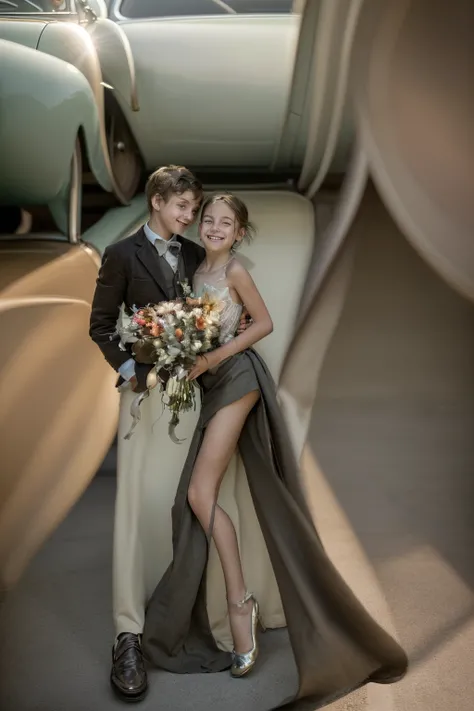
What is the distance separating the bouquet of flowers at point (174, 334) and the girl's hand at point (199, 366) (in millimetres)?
14

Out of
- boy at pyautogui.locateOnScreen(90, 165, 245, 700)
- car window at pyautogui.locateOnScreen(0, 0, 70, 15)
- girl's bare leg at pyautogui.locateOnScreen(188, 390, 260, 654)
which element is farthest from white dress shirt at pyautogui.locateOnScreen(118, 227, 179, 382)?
car window at pyautogui.locateOnScreen(0, 0, 70, 15)

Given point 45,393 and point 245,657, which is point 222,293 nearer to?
point 45,393

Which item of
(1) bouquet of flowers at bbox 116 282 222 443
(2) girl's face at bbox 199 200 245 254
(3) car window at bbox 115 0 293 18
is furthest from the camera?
(3) car window at bbox 115 0 293 18

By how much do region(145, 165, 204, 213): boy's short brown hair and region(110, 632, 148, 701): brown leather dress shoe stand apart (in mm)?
978

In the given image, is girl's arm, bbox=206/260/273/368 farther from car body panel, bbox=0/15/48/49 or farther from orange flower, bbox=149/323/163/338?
car body panel, bbox=0/15/48/49

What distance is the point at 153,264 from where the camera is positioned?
5.53ft

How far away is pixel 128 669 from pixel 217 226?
0.99m

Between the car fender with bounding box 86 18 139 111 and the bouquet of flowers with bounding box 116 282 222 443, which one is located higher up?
the car fender with bounding box 86 18 139 111

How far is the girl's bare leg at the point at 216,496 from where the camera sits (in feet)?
5.65

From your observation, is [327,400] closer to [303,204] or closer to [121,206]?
[303,204]

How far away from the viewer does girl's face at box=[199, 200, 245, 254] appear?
5.51 ft

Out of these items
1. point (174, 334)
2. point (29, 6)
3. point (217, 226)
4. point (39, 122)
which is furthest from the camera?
point (29, 6)

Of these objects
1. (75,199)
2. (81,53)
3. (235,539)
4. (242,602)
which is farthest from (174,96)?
(242,602)

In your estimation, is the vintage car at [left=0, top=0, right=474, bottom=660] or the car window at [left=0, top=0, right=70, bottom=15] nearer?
the vintage car at [left=0, top=0, right=474, bottom=660]
